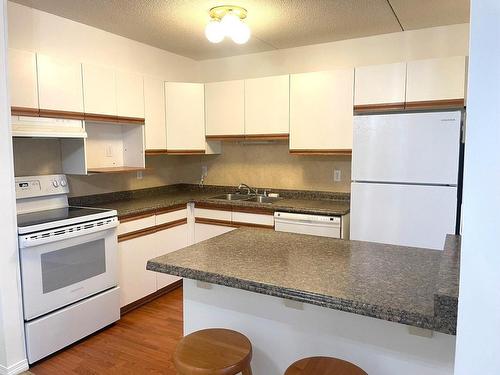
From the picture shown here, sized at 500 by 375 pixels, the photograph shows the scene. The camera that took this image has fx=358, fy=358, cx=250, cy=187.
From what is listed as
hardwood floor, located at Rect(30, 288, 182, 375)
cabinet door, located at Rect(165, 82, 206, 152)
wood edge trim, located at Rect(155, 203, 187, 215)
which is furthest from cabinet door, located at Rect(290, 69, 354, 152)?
hardwood floor, located at Rect(30, 288, 182, 375)

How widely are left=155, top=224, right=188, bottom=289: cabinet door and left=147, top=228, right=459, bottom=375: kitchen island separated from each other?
163 centimetres

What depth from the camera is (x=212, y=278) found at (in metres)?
1.39

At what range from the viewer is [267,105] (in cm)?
347

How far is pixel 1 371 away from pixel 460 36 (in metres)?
4.14

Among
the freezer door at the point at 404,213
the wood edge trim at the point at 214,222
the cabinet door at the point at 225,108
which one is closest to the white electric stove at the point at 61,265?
the wood edge trim at the point at 214,222

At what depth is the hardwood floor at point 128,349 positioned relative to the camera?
7.55ft

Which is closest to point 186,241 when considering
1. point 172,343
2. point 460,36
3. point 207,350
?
point 172,343

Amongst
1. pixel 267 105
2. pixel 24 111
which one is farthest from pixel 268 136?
pixel 24 111

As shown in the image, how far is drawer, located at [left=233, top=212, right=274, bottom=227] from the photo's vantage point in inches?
131

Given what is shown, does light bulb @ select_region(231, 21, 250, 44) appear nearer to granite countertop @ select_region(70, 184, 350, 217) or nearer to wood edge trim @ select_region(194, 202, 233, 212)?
granite countertop @ select_region(70, 184, 350, 217)

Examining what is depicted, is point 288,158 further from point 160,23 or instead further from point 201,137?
point 160,23

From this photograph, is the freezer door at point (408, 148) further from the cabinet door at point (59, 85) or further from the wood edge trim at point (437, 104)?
the cabinet door at point (59, 85)

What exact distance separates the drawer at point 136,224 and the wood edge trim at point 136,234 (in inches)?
1.0

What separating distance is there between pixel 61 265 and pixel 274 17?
2.40 meters
